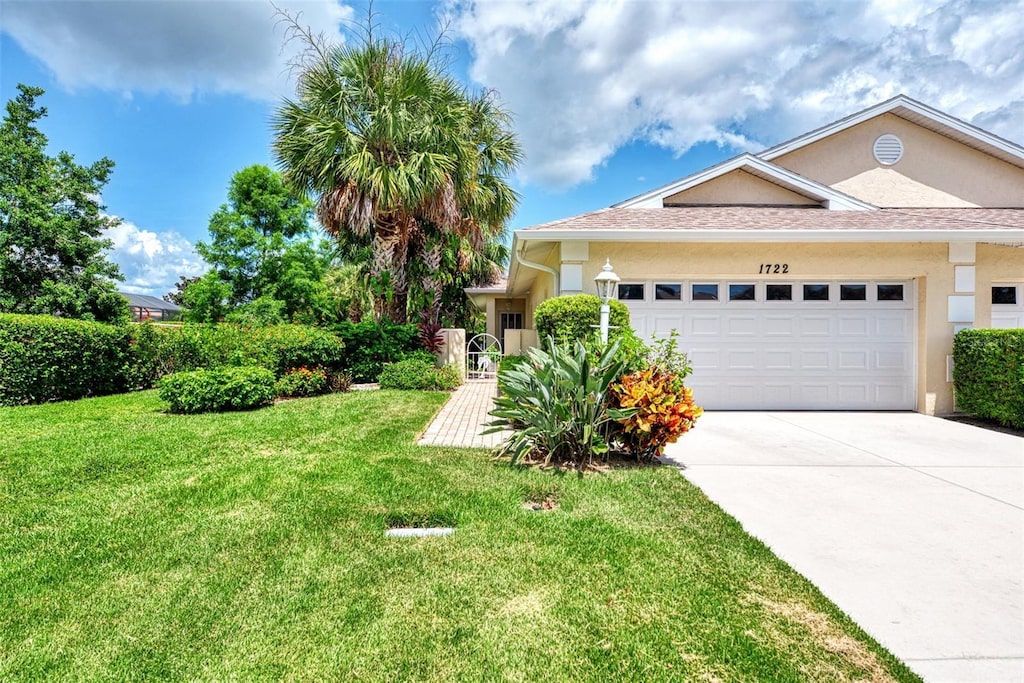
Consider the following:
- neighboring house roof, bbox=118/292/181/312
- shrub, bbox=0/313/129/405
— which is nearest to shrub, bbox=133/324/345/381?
shrub, bbox=0/313/129/405

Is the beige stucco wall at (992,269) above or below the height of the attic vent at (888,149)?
below

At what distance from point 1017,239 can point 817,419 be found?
15.7 ft

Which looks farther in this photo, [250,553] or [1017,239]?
[1017,239]

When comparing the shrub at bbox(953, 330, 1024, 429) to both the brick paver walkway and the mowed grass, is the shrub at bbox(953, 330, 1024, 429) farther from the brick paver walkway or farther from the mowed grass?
the brick paver walkway

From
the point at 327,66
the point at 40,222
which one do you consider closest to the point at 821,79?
the point at 327,66

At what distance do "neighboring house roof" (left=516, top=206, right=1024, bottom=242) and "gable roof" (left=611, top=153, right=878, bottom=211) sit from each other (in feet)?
1.85

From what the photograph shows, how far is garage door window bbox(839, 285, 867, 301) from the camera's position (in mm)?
9148

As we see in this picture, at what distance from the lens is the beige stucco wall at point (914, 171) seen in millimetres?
11273

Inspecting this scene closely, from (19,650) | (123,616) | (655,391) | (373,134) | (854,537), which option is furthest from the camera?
(373,134)

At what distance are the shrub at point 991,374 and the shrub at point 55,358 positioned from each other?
1675 centimetres

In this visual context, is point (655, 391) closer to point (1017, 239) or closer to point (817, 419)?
point (817, 419)

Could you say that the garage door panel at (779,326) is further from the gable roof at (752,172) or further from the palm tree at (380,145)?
the palm tree at (380,145)

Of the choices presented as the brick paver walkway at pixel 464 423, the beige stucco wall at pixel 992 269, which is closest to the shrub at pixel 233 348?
the brick paver walkway at pixel 464 423

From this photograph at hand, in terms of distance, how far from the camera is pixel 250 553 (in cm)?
326
